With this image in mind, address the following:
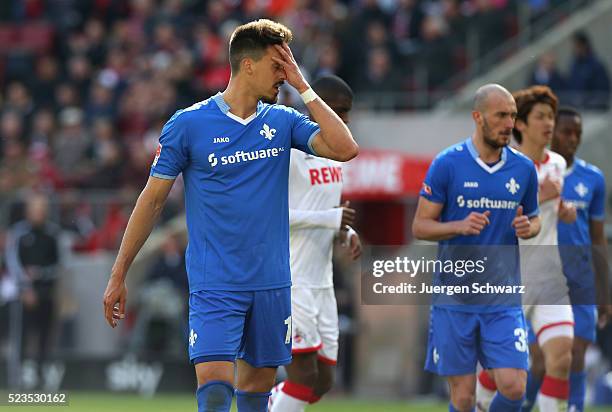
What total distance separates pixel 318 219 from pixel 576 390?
316 centimetres

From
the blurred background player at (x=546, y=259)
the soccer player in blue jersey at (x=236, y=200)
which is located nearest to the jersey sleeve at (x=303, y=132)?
the soccer player in blue jersey at (x=236, y=200)

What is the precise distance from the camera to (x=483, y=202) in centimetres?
943

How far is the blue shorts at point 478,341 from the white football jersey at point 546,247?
130cm

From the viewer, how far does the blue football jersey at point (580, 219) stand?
37.3 ft

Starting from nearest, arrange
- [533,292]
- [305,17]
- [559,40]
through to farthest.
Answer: [533,292]
[559,40]
[305,17]

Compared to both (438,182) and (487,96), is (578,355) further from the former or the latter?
(487,96)

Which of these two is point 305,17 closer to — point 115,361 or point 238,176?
point 115,361

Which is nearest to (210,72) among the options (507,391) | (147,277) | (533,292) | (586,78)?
(147,277)

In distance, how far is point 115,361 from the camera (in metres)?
19.2

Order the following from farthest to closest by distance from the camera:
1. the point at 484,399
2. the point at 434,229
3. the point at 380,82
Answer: the point at 380,82, the point at 484,399, the point at 434,229

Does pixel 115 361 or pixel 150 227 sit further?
pixel 115 361

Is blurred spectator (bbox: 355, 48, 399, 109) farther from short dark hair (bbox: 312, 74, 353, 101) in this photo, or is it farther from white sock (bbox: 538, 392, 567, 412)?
short dark hair (bbox: 312, 74, 353, 101)

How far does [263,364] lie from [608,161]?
38.4 ft

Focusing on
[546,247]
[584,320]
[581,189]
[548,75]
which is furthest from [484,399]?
[548,75]
